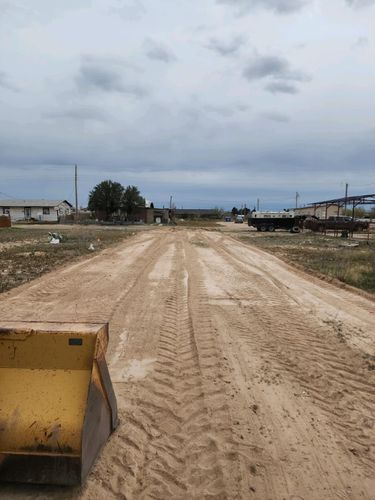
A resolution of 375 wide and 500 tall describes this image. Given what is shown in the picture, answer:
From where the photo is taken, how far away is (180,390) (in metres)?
4.79

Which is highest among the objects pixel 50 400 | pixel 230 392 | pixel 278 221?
pixel 50 400

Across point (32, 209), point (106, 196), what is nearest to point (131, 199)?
point (106, 196)

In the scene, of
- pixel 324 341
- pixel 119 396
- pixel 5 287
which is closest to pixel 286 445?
pixel 119 396

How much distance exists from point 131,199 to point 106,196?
4.20 metres

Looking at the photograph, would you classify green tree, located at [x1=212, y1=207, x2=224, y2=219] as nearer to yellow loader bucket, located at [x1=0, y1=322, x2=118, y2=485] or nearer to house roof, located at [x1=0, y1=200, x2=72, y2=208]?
house roof, located at [x1=0, y1=200, x2=72, y2=208]

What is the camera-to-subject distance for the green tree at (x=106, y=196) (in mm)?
74438

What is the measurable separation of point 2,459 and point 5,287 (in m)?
8.30

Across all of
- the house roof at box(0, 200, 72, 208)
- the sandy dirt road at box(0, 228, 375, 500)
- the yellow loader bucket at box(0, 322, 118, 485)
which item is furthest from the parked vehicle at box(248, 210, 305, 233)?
the house roof at box(0, 200, 72, 208)

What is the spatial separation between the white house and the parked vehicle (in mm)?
52997

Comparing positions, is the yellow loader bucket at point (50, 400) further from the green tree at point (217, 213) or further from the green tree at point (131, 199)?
the green tree at point (217, 213)

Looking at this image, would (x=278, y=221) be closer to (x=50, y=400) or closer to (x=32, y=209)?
(x=50, y=400)

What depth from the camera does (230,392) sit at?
4766mm

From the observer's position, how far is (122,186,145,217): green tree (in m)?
76.2

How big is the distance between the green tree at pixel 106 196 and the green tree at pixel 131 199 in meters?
0.83
